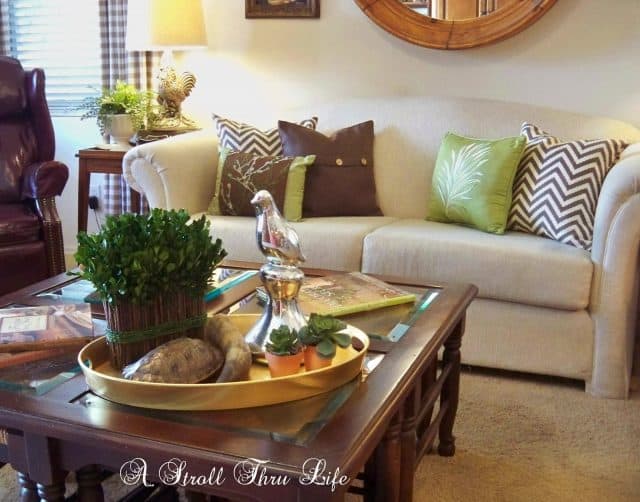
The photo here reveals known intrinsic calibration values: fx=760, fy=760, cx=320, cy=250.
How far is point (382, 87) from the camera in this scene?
3.47 m

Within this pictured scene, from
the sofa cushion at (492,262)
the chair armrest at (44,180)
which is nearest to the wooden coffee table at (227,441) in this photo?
the sofa cushion at (492,262)

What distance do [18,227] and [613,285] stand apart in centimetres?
220

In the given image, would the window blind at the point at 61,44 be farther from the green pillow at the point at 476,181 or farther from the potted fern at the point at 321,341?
the potted fern at the point at 321,341

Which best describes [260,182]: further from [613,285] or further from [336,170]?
[613,285]

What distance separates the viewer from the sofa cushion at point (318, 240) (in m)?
2.70

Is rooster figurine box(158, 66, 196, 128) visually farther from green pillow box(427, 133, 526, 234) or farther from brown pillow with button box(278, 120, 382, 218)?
green pillow box(427, 133, 526, 234)

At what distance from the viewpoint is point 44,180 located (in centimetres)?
310

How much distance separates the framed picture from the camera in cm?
348

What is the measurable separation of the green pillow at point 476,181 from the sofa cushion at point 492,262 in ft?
0.26

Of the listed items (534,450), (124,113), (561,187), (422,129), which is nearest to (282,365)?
(534,450)

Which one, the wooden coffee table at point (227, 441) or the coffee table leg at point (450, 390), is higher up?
the wooden coffee table at point (227, 441)

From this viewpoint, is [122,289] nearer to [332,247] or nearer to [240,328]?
[240,328]

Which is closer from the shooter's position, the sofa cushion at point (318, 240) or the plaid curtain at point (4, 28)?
the sofa cushion at point (318, 240)

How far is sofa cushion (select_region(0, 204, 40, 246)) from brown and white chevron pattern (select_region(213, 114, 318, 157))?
0.82 m
